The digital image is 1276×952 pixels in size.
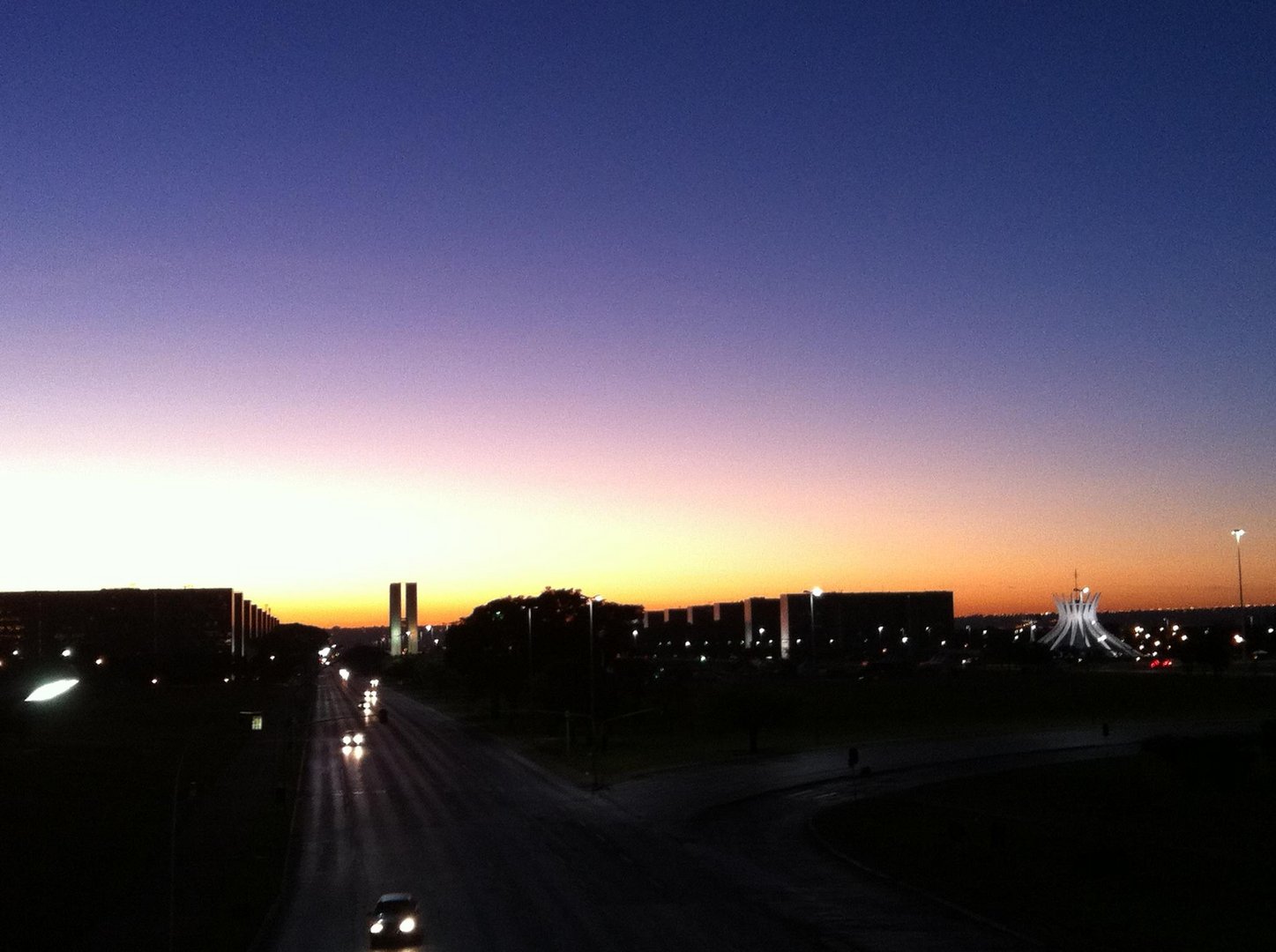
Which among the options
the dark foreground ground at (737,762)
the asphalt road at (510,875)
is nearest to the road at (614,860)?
the asphalt road at (510,875)

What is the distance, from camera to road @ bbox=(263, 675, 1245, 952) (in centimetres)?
3114

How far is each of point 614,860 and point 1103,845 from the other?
16559mm

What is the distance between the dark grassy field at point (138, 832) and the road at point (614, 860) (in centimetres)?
212

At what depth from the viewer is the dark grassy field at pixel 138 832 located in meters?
33.6

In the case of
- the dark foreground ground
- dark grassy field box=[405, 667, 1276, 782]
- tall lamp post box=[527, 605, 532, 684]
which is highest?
tall lamp post box=[527, 605, 532, 684]

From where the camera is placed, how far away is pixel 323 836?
50.0m

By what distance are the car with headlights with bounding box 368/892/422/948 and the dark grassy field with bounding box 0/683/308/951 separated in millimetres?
3928

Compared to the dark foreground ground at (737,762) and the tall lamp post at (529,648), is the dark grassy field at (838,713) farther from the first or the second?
the tall lamp post at (529,648)

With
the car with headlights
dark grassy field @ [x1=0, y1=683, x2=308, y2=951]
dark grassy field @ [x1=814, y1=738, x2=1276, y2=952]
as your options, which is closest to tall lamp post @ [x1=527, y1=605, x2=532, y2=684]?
dark grassy field @ [x1=0, y1=683, x2=308, y2=951]

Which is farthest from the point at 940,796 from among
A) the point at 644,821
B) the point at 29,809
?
the point at 29,809

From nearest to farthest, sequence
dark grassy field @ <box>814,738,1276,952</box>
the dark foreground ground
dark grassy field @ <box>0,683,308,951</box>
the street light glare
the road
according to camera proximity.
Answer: the street light glare → the road → dark grassy field @ <box>814,738,1276,952</box> → the dark foreground ground → dark grassy field @ <box>0,683,308,951</box>

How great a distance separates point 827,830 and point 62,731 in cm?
7181

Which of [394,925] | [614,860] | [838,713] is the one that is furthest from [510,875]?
[838,713]

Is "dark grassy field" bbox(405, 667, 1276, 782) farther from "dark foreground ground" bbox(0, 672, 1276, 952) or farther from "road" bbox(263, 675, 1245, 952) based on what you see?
"road" bbox(263, 675, 1245, 952)
